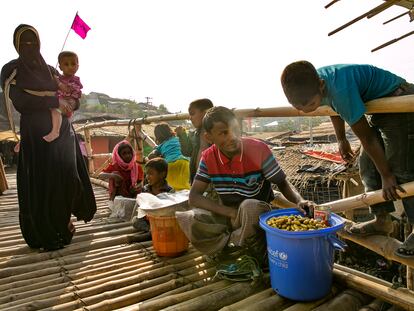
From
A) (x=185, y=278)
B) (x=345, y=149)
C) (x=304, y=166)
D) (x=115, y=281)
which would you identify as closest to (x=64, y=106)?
(x=115, y=281)

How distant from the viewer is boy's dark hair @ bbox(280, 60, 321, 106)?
187 cm

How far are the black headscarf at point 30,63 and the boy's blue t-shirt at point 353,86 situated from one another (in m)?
2.28

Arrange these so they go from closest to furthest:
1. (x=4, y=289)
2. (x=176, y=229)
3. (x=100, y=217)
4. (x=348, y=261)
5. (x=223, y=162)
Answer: (x=4, y=289) → (x=223, y=162) → (x=176, y=229) → (x=100, y=217) → (x=348, y=261)

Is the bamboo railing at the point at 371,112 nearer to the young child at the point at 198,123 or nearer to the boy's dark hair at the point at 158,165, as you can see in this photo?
the young child at the point at 198,123

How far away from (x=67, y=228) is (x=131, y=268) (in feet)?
3.01

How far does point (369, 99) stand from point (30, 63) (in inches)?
104

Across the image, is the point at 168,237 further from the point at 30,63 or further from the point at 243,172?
the point at 30,63

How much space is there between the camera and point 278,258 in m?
1.96

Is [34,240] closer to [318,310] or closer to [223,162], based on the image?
[223,162]

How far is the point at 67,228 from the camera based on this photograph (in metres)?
3.15

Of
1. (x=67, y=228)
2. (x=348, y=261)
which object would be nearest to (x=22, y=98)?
(x=67, y=228)

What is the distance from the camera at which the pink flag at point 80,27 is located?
5.03 metres

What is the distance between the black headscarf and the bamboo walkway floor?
1.43 m

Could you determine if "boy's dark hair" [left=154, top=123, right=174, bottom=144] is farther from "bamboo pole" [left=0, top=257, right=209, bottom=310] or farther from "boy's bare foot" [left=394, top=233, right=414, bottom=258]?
"boy's bare foot" [left=394, top=233, right=414, bottom=258]
